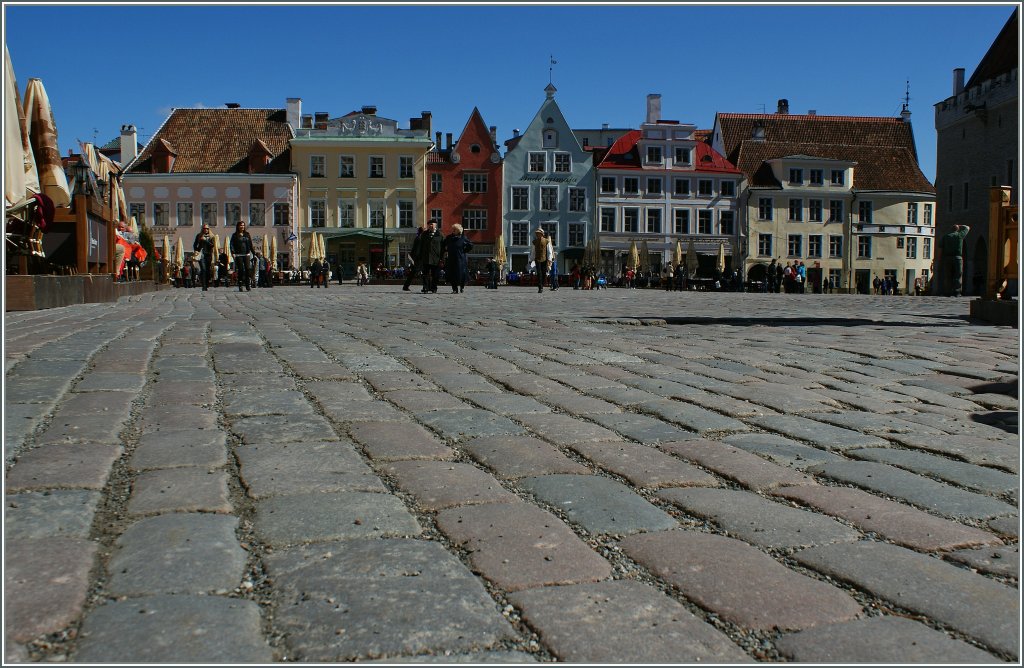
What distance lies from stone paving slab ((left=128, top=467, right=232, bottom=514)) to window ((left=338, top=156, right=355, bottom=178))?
61861mm

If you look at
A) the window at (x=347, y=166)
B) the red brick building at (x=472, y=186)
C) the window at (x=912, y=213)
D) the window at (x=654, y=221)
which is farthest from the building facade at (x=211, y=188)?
the window at (x=912, y=213)

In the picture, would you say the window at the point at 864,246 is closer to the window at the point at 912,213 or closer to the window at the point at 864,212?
the window at the point at 864,212

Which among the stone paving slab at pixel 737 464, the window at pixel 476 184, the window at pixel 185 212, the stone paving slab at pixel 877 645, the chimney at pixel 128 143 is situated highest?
the chimney at pixel 128 143

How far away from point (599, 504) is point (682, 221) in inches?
2410

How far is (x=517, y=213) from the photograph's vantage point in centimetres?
6303

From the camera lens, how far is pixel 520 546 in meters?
2.43

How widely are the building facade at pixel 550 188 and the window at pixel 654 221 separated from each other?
3.69 m

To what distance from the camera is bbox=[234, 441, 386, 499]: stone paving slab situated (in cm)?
297

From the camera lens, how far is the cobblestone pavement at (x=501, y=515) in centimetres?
191

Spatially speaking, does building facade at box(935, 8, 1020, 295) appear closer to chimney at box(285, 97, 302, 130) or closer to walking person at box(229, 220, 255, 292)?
walking person at box(229, 220, 255, 292)

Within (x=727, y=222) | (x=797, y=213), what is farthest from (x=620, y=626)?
(x=797, y=213)

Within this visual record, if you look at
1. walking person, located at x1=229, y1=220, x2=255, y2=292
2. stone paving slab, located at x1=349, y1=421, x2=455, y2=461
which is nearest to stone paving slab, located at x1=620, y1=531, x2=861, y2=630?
stone paving slab, located at x1=349, y1=421, x2=455, y2=461

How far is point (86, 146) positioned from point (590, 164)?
156ft

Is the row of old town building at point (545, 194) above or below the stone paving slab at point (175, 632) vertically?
above
